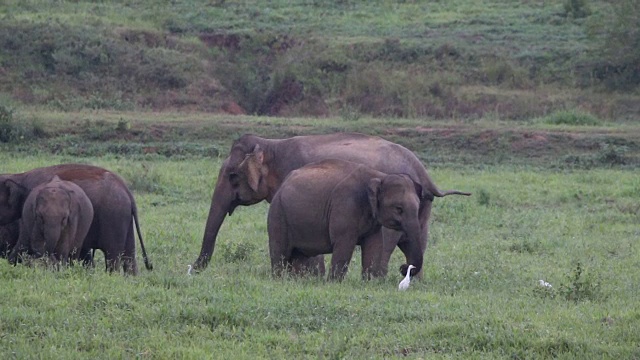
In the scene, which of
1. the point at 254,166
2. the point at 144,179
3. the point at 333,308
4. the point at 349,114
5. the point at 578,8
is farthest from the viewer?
the point at 578,8

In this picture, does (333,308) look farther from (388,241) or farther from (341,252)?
(388,241)

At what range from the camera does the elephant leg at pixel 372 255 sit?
1061cm

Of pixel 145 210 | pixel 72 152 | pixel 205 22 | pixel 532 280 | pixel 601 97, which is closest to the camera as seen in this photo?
pixel 532 280

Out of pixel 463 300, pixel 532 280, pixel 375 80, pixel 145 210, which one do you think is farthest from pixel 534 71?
pixel 463 300

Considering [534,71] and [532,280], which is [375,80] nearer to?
[534,71]

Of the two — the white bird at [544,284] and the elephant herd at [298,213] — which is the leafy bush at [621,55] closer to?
the elephant herd at [298,213]

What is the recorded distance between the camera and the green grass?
305 inches

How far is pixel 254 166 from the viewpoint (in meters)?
12.1

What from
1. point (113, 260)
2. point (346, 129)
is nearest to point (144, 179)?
point (346, 129)

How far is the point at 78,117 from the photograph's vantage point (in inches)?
964

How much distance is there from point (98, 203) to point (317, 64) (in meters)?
22.1

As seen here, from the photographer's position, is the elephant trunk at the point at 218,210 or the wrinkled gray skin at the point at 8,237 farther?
the elephant trunk at the point at 218,210

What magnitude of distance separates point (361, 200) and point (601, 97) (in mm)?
20786

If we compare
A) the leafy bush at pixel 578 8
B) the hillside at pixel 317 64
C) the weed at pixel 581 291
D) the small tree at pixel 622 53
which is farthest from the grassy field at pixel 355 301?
the leafy bush at pixel 578 8
